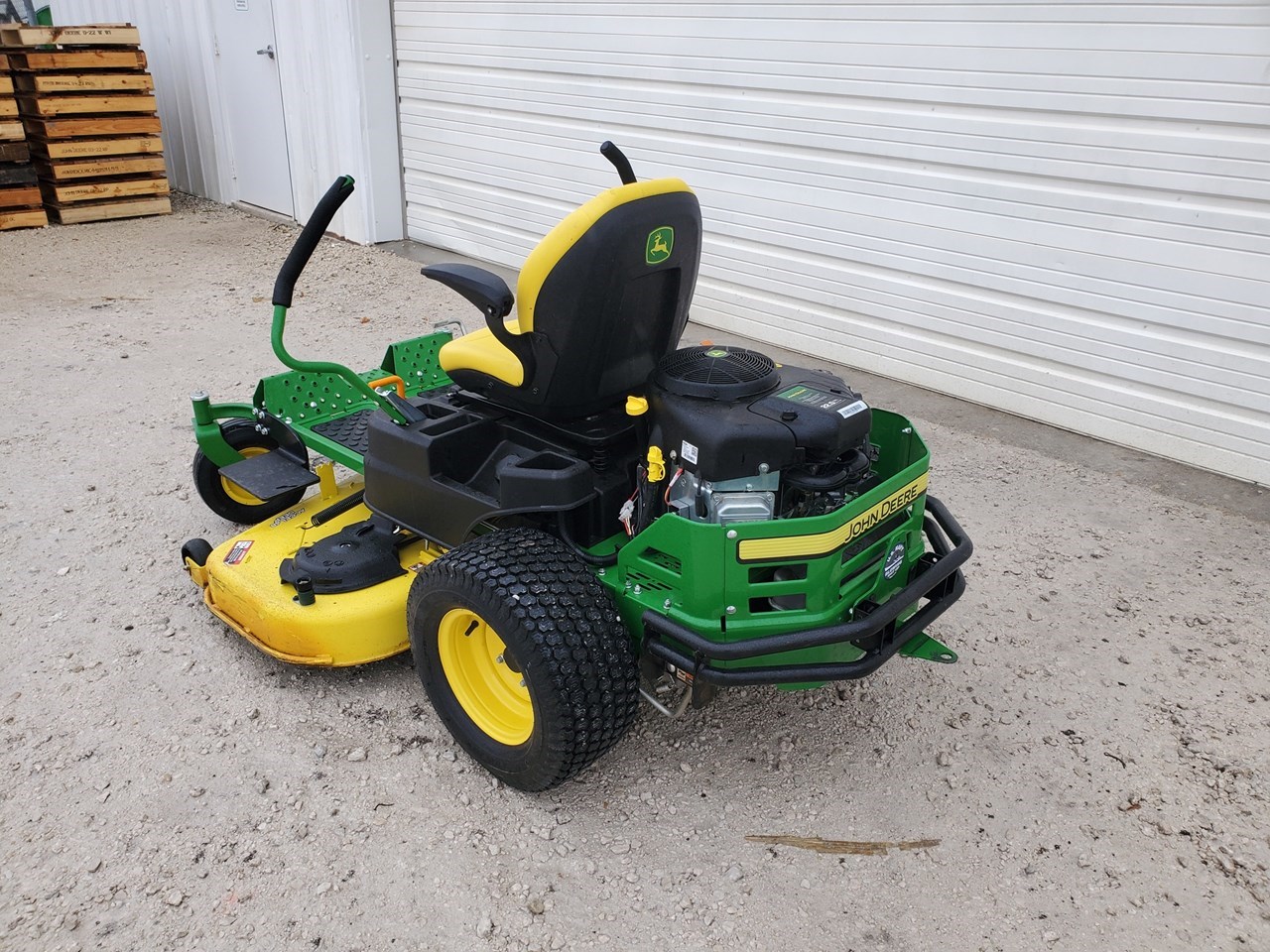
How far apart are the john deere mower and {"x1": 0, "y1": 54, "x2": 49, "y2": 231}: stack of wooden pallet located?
7.15 metres

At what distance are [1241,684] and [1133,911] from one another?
1.15 metres

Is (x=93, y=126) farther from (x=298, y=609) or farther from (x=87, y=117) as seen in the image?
(x=298, y=609)

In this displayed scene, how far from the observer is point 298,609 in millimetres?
2850

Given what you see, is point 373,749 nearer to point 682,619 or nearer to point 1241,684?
point 682,619

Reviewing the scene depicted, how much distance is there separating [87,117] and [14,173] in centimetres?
86

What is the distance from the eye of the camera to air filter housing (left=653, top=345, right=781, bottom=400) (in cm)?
246

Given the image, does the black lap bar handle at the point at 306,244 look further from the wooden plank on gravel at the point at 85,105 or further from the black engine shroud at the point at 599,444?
the wooden plank on gravel at the point at 85,105

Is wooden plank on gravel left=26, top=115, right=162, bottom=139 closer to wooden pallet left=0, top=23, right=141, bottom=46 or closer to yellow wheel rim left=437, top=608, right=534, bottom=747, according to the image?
wooden pallet left=0, top=23, right=141, bottom=46

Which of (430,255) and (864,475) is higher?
(864,475)


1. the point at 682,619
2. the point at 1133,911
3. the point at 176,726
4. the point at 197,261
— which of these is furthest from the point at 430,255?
the point at 1133,911

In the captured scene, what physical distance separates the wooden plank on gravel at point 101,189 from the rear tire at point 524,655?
26.5 ft

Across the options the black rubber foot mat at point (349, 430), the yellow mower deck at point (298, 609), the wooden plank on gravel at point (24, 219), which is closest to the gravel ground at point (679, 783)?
the yellow mower deck at point (298, 609)

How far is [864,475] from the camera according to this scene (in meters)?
2.54

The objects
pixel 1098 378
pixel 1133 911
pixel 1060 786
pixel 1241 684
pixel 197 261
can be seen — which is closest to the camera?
pixel 1133 911
